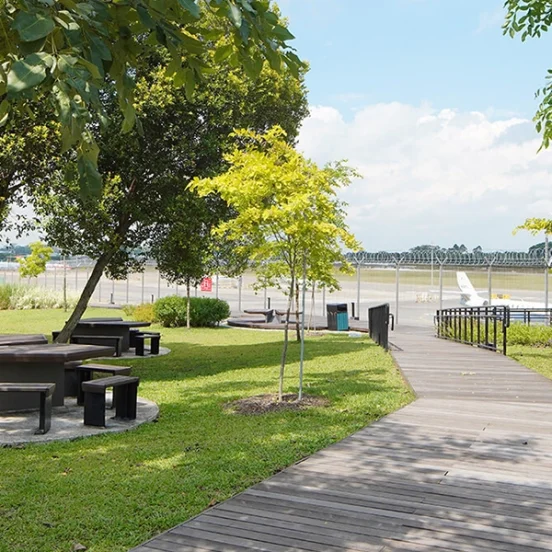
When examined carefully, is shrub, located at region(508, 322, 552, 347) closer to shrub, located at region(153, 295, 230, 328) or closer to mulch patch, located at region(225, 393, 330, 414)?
mulch patch, located at region(225, 393, 330, 414)

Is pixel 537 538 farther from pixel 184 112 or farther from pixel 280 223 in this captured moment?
pixel 184 112

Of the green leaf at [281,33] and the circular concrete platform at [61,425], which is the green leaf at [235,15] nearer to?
the green leaf at [281,33]

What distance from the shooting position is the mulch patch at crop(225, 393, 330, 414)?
823cm

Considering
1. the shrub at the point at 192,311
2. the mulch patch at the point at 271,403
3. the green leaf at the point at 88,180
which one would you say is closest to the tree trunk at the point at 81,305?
the mulch patch at the point at 271,403

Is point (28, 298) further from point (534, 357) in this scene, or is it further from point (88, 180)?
point (88, 180)

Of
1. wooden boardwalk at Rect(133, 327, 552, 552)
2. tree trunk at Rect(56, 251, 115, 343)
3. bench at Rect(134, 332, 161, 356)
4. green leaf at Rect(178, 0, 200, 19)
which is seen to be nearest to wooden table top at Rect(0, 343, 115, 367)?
wooden boardwalk at Rect(133, 327, 552, 552)

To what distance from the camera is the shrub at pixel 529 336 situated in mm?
17641

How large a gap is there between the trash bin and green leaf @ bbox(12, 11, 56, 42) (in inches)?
862

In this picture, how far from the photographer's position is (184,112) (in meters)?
12.5

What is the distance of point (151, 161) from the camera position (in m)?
12.6

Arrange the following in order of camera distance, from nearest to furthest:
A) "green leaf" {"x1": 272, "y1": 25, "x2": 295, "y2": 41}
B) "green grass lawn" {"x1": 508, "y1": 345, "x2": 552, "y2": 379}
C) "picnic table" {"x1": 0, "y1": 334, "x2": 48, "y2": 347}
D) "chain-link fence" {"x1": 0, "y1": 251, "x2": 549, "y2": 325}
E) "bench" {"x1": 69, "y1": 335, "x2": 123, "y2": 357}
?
"green leaf" {"x1": 272, "y1": 25, "x2": 295, "y2": 41} < "picnic table" {"x1": 0, "y1": 334, "x2": 48, "y2": 347} < "green grass lawn" {"x1": 508, "y1": 345, "x2": 552, "y2": 379} < "bench" {"x1": 69, "y1": 335, "x2": 123, "y2": 357} < "chain-link fence" {"x1": 0, "y1": 251, "x2": 549, "y2": 325}

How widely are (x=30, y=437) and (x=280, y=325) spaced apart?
17.8 m

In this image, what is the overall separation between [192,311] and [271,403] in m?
16.1

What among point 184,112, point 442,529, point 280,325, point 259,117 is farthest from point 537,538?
point 280,325
